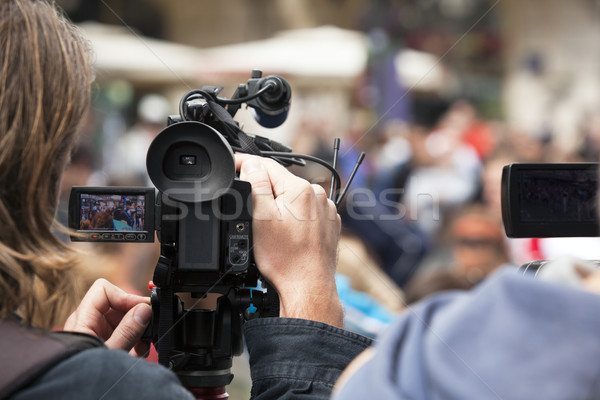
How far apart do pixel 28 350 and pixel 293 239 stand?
603 millimetres

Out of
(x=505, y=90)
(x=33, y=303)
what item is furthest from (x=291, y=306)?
(x=505, y=90)

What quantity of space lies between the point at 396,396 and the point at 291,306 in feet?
2.19

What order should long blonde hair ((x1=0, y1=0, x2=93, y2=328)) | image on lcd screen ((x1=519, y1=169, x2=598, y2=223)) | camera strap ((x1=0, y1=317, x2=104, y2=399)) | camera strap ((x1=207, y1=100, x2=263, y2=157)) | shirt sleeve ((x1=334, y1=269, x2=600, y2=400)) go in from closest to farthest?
shirt sleeve ((x1=334, y1=269, x2=600, y2=400)), camera strap ((x1=0, y1=317, x2=104, y2=399)), long blonde hair ((x1=0, y1=0, x2=93, y2=328)), image on lcd screen ((x1=519, y1=169, x2=598, y2=223)), camera strap ((x1=207, y1=100, x2=263, y2=157))

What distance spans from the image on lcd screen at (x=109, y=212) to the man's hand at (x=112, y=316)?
0.13 metres

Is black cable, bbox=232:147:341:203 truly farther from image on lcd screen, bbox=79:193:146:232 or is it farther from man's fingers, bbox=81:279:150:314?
→ man's fingers, bbox=81:279:150:314

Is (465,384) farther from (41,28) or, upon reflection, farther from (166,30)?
(166,30)

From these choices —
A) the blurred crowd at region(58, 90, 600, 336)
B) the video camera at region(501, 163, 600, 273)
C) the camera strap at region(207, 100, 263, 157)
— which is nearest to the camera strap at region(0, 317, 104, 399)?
the camera strap at region(207, 100, 263, 157)

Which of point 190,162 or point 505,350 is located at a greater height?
point 190,162

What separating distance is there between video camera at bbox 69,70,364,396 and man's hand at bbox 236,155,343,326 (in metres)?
0.03

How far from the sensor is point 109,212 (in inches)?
58.8

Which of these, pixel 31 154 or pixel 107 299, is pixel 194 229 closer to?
pixel 107 299

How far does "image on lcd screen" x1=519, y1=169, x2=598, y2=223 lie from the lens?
1474 mm

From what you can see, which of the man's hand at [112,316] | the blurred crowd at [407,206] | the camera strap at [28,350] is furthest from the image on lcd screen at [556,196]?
the camera strap at [28,350]

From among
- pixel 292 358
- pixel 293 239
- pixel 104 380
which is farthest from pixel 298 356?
pixel 104 380
